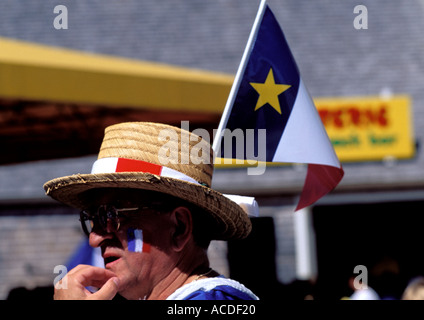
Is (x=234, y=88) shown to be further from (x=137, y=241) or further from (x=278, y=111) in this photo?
(x=137, y=241)

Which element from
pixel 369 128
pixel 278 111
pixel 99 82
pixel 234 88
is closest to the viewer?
pixel 234 88

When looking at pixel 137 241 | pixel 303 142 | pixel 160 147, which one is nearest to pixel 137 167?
pixel 160 147

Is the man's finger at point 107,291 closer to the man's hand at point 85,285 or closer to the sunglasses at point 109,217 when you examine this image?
the man's hand at point 85,285

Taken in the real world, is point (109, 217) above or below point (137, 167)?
below

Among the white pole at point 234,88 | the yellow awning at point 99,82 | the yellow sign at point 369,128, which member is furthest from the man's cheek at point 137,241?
the yellow sign at point 369,128

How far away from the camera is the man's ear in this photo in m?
2.50

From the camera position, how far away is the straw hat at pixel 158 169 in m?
2.41

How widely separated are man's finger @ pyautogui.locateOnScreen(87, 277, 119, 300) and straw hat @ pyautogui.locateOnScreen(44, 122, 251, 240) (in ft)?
1.15

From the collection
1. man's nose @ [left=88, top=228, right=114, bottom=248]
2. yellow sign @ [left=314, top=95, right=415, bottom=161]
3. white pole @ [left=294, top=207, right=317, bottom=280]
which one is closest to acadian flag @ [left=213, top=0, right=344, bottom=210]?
man's nose @ [left=88, top=228, right=114, bottom=248]

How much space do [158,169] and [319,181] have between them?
117cm

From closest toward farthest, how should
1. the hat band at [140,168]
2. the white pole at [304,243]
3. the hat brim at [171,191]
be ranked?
the hat brim at [171,191], the hat band at [140,168], the white pole at [304,243]

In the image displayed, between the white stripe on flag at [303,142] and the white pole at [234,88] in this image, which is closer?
the white pole at [234,88]

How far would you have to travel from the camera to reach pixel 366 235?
45.7 feet

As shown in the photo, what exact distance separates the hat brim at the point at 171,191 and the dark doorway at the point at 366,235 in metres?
11.2
